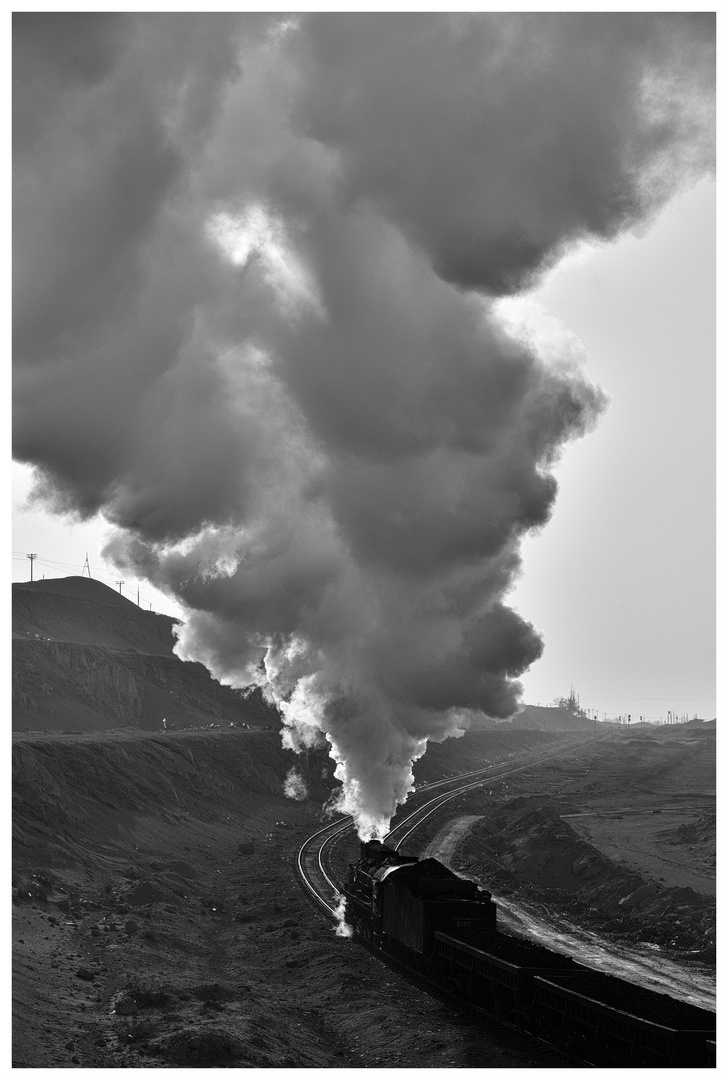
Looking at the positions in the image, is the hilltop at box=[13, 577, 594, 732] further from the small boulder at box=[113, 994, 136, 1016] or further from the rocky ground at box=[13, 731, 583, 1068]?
the small boulder at box=[113, 994, 136, 1016]

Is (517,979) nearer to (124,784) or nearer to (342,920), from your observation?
(342,920)

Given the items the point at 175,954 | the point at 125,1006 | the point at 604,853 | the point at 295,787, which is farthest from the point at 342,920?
the point at 295,787

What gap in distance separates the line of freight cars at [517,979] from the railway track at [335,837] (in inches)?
307

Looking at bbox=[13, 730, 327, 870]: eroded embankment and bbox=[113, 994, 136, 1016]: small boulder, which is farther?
bbox=[13, 730, 327, 870]: eroded embankment

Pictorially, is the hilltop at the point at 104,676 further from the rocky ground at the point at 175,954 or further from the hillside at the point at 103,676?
the rocky ground at the point at 175,954

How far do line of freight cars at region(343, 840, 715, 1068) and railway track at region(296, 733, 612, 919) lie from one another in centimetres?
780

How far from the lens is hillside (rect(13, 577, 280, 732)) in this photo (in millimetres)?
101188

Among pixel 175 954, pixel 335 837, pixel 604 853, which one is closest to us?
pixel 175 954

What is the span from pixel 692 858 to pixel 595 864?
12.2m

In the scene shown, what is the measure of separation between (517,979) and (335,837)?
3921cm

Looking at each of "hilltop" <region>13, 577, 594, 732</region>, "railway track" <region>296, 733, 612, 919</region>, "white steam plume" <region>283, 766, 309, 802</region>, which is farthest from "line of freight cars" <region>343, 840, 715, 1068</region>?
"hilltop" <region>13, 577, 594, 732</region>

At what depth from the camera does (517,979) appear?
867 inches

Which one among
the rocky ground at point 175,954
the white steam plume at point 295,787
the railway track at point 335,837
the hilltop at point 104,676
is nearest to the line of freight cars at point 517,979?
the rocky ground at point 175,954

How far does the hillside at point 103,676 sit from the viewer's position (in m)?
101
